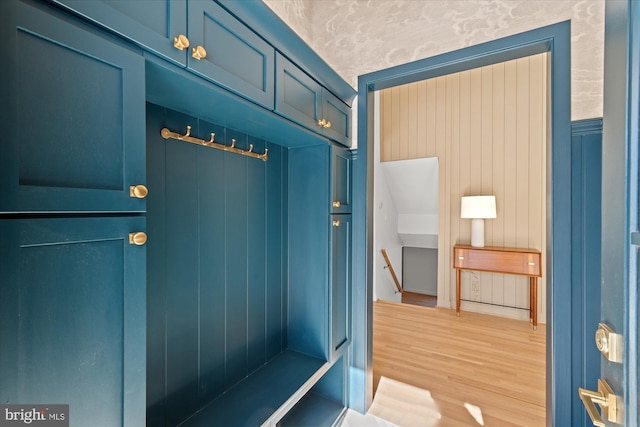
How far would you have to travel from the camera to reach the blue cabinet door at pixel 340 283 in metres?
1.73

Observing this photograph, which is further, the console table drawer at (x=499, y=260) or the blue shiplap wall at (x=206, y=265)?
the console table drawer at (x=499, y=260)

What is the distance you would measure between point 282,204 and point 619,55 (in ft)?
5.17

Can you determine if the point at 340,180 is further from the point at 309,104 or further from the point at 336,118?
the point at 309,104

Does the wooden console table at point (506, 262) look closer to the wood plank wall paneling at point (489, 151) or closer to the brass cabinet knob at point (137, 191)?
the wood plank wall paneling at point (489, 151)

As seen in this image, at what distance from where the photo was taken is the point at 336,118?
177 centimetres

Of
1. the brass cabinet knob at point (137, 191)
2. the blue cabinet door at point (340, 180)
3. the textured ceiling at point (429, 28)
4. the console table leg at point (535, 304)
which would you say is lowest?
the console table leg at point (535, 304)

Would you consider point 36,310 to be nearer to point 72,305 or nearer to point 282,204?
point 72,305

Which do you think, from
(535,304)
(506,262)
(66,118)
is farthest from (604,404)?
(535,304)

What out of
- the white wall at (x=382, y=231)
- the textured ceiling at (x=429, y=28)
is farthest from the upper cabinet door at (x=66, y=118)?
A: the white wall at (x=382, y=231)

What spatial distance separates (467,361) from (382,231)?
2262mm

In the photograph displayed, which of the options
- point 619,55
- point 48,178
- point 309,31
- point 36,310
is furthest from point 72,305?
point 309,31

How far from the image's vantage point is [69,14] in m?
0.64

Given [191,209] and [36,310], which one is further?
[191,209]

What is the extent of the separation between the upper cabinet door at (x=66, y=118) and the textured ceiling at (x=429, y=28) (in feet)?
4.67
